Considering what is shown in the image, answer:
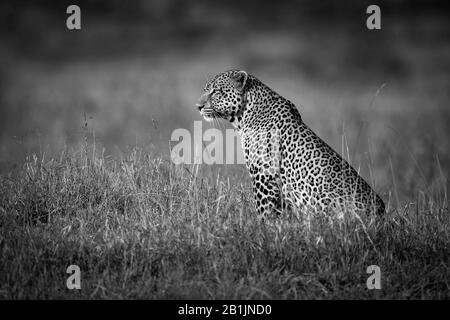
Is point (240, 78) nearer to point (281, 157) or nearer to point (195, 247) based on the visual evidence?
point (281, 157)

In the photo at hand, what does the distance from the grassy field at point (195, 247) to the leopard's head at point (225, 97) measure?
37.1 inches

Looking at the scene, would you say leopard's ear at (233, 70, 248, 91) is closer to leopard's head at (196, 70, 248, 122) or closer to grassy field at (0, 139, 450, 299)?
leopard's head at (196, 70, 248, 122)

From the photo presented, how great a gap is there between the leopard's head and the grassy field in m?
0.94

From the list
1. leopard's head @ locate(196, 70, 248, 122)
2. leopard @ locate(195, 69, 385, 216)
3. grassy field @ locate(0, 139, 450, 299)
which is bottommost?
grassy field @ locate(0, 139, 450, 299)

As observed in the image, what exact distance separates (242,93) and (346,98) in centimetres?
1915

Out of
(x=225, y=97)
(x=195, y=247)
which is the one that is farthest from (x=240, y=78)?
(x=195, y=247)

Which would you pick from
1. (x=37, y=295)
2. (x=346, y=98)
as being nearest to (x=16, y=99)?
(x=346, y=98)

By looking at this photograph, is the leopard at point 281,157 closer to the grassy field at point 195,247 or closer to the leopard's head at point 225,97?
the leopard's head at point 225,97

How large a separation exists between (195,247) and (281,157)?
1676 mm

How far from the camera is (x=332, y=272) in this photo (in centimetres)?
Answer: 782

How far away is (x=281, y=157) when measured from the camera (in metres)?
9.30

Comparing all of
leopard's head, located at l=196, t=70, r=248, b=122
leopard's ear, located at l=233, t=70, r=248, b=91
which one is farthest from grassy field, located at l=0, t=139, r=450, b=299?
leopard's ear, located at l=233, t=70, r=248, b=91

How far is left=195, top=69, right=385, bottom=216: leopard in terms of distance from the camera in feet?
29.0

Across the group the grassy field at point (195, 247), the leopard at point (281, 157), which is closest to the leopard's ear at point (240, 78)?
the leopard at point (281, 157)
